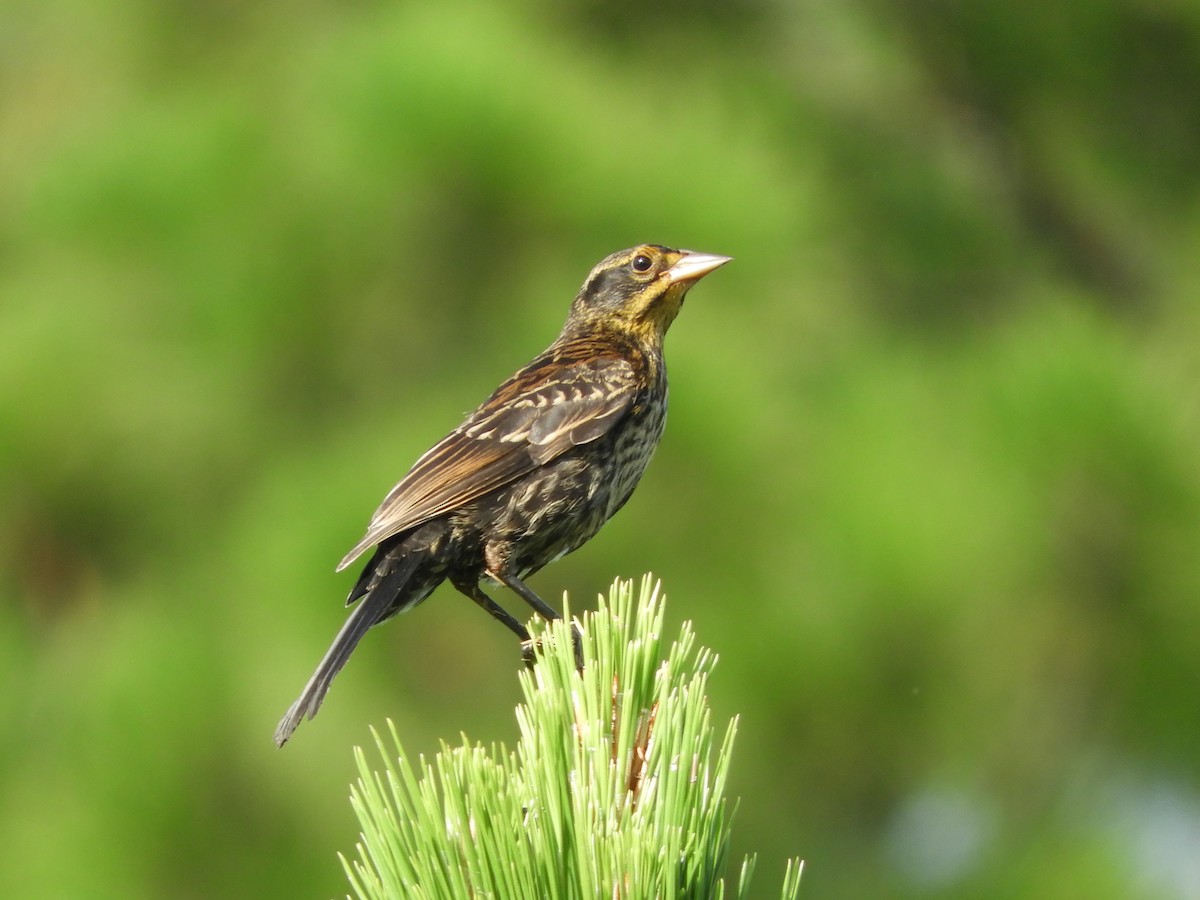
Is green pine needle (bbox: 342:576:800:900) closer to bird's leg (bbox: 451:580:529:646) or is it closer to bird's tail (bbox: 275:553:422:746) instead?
bird's tail (bbox: 275:553:422:746)

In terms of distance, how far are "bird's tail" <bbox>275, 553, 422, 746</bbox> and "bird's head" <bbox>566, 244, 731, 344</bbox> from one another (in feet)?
3.24

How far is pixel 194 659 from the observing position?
17.2 ft

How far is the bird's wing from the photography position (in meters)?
3.16

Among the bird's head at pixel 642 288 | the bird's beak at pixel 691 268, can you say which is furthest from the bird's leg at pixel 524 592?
the bird's beak at pixel 691 268

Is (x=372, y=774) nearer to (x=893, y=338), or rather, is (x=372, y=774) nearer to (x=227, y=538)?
(x=227, y=538)

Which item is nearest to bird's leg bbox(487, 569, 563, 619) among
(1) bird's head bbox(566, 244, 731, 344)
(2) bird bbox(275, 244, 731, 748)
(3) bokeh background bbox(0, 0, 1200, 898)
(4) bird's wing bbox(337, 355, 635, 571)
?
(2) bird bbox(275, 244, 731, 748)

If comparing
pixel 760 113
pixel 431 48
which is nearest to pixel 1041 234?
pixel 760 113

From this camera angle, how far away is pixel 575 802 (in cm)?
174

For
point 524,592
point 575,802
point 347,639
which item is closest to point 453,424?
point 524,592

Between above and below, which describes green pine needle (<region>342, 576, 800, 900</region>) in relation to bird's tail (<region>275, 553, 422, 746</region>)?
below

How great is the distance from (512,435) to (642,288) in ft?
2.38

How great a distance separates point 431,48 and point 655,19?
223 cm

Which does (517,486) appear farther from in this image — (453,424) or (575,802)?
(453,424)

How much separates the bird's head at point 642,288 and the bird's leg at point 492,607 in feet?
2.73
